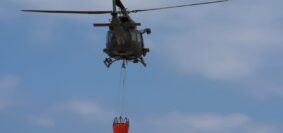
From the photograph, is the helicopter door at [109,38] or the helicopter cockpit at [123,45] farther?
the helicopter door at [109,38]

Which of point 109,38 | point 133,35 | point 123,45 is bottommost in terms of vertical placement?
point 123,45

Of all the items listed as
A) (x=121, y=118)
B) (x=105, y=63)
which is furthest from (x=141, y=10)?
(x=121, y=118)

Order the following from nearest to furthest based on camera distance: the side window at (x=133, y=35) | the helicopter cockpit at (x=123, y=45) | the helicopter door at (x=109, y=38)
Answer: the helicopter cockpit at (x=123, y=45)
the helicopter door at (x=109, y=38)
the side window at (x=133, y=35)

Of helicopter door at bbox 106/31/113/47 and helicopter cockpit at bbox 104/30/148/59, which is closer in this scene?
helicopter cockpit at bbox 104/30/148/59

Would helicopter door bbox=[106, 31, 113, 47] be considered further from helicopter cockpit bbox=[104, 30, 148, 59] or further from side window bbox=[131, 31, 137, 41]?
side window bbox=[131, 31, 137, 41]

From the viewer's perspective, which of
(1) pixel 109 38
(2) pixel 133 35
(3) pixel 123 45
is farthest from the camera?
(2) pixel 133 35

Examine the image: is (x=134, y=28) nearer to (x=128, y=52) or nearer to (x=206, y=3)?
(x=128, y=52)

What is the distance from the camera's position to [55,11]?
149 feet

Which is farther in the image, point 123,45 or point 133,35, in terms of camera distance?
point 133,35

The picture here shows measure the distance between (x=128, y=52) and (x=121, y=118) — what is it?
21.2ft

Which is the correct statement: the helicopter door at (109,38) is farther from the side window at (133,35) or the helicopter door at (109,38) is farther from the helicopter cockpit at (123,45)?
the side window at (133,35)

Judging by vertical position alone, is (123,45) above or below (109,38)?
below

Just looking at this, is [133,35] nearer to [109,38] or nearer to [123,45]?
[123,45]

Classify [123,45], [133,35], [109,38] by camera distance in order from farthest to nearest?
[133,35] < [109,38] < [123,45]
